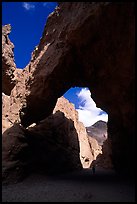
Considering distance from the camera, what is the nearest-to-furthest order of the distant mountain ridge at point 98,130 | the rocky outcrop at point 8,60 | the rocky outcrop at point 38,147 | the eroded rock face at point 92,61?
the eroded rock face at point 92,61, the rocky outcrop at point 38,147, the rocky outcrop at point 8,60, the distant mountain ridge at point 98,130

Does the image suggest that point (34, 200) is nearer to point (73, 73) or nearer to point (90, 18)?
point (90, 18)

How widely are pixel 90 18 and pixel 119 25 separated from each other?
4.74 feet

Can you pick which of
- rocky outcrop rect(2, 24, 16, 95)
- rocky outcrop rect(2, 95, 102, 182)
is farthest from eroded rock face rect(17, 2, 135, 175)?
rocky outcrop rect(2, 24, 16, 95)

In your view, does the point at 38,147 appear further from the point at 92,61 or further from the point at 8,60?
the point at 8,60

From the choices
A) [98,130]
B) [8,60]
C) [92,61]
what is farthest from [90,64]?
[98,130]

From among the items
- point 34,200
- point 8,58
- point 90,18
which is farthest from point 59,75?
point 34,200

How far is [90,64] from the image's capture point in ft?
44.9

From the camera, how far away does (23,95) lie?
16500 millimetres

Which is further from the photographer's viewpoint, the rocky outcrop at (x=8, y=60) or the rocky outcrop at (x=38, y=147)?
the rocky outcrop at (x=8, y=60)

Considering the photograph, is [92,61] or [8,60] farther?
[8,60]

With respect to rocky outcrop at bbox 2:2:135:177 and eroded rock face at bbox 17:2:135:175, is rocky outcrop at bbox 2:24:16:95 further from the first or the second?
eroded rock face at bbox 17:2:135:175

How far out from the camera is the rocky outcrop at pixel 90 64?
396 inches

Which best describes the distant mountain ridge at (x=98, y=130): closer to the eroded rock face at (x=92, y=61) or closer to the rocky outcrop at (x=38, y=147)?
the rocky outcrop at (x=38, y=147)

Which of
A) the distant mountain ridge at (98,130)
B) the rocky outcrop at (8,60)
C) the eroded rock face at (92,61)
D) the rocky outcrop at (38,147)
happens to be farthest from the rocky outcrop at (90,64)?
the distant mountain ridge at (98,130)
